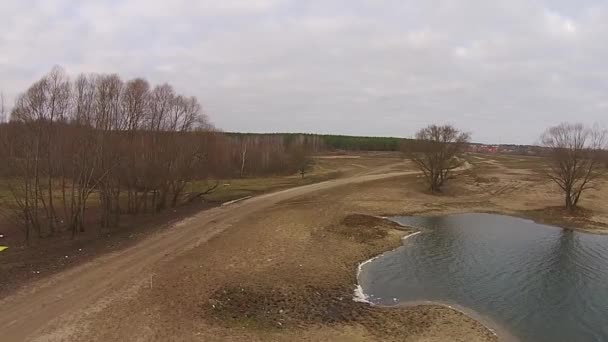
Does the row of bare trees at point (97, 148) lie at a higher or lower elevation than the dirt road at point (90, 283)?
higher

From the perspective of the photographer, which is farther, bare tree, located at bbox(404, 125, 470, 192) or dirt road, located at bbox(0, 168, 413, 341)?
bare tree, located at bbox(404, 125, 470, 192)

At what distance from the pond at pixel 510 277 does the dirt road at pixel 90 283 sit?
33.5ft

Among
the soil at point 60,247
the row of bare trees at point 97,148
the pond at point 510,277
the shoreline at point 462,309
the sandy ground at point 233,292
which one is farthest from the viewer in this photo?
the row of bare trees at point 97,148

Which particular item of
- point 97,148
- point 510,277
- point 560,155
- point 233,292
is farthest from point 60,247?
point 560,155

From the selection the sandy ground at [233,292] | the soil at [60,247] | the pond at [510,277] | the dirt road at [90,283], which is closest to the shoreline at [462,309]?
the pond at [510,277]

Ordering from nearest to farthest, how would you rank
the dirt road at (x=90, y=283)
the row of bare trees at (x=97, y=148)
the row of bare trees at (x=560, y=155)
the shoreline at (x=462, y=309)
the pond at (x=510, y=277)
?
the dirt road at (x=90, y=283), the shoreline at (x=462, y=309), the pond at (x=510, y=277), the row of bare trees at (x=97, y=148), the row of bare trees at (x=560, y=155)

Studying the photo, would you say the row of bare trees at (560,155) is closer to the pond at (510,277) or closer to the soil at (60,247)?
the pond at (510,277)

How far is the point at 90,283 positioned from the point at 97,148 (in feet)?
39.8

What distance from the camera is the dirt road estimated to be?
14711 mm

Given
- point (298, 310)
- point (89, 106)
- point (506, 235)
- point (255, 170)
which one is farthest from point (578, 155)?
point (255, 170)

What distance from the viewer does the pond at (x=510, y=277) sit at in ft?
56.0

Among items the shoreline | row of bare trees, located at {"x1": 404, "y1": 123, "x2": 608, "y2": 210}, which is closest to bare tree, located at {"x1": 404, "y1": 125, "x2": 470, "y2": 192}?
row of bare trees, located at {"x1": 404, "y1": 123, "x2": 608, "y2": 210}

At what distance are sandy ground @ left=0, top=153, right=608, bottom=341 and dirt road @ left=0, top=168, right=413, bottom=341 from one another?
0.16 ft

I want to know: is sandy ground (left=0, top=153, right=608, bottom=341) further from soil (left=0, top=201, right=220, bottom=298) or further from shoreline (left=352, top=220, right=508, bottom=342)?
soil (left=0, top=201, right=220, bottom=298)
